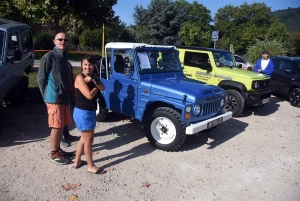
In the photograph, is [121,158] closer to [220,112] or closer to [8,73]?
[220,112]

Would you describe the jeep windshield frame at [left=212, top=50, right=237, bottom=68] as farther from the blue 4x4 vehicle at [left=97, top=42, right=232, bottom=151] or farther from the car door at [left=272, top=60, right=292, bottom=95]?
the car door at [left=272, top=60, right=292, bottom=95]

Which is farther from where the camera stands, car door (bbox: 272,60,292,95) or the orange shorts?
car door (bbox: 272,60,292,95)

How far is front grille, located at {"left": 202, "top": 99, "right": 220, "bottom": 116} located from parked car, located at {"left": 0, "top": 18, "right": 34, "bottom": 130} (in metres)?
3.76

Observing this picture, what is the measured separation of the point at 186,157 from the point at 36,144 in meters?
2.78

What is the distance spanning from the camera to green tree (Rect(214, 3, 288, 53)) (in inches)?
2096

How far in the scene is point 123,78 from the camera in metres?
5.37

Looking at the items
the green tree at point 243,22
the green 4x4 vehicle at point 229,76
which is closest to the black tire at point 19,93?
the green 4x4 vehicle at point 229,76

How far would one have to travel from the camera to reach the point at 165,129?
16.0 ft

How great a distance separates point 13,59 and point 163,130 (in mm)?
3319

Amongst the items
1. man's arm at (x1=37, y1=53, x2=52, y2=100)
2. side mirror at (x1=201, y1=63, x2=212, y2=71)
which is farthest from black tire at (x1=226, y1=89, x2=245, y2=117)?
man's arm at (x1=37, y1=53, x2=52, y2=100)

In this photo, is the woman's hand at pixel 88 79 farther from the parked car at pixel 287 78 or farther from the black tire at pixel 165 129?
the parked car at pixel 287 78

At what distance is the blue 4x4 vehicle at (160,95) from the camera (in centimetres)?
464

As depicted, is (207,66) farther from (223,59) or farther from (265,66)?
(265,66)

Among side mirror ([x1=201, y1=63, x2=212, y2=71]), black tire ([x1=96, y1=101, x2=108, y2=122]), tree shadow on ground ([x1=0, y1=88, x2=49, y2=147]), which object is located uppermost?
side mirror ([x1=201, y1=63, x2=212, y2=71])
